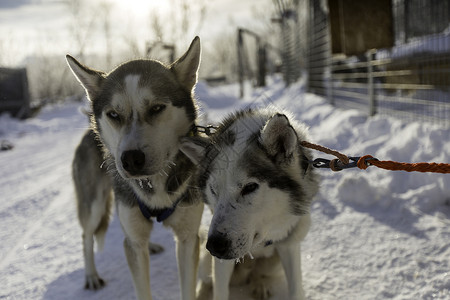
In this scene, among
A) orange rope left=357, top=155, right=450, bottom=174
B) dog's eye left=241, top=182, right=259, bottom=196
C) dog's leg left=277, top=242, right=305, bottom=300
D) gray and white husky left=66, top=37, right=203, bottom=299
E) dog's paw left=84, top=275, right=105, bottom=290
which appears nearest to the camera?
orange rope left=357, top=155, right=450, bottom=174

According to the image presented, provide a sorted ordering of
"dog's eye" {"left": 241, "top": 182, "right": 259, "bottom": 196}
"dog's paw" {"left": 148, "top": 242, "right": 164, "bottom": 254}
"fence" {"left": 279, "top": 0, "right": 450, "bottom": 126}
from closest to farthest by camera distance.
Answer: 1. "dog's eye" {"left": 241, "top": 182, "right": 259, "bottom": 196}
2. "dog's paw" {"left": 148, "top": 242, "right": 164, "bottom": 254}
3. "fence" {"left": 279, "top": 0, "right": 450, "bottom": 126}

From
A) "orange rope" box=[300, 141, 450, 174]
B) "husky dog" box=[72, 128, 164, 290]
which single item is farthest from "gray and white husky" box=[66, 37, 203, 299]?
"orange rope" box=[300, 141, 450, 174]

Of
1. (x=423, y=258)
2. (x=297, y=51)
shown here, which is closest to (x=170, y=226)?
(x=423, y=258)

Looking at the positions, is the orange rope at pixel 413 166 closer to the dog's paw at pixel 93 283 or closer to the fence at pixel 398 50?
the dog's paw at pixel 93 283

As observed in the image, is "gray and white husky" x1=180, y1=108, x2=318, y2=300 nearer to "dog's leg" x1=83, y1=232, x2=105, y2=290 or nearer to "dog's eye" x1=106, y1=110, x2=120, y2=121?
"dog's eye" x1=106, y1=110, x2=120, y2=121

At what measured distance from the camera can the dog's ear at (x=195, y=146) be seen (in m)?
1.95

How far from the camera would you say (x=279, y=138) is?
1.77m

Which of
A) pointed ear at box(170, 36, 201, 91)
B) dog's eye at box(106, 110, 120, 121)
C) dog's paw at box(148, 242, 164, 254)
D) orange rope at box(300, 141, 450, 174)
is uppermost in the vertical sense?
pointed ear at box(170, 36, 201, 91)

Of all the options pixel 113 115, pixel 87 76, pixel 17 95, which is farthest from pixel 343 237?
pixel 17 95

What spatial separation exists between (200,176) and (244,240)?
518mm

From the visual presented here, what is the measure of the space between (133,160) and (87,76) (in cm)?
74

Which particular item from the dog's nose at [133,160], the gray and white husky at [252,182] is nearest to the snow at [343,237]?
the gray and white husky at [252,182]

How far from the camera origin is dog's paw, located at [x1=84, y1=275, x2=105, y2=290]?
9.20 feet

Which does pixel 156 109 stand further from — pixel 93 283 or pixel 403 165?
pixel 93 283
